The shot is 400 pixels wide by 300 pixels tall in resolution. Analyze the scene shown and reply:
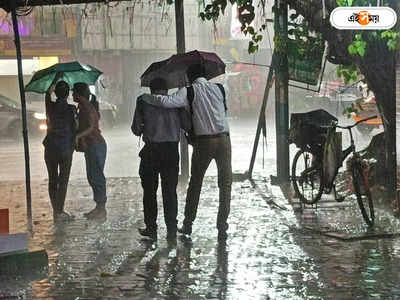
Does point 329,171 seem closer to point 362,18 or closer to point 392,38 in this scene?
point 392,38

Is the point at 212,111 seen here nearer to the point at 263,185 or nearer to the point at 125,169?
the point at 263,185

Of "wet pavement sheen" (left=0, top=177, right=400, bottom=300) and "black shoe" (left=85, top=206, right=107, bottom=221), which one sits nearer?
"wet pavement sheen" (left=0, top=177, right=400, bottom=300)

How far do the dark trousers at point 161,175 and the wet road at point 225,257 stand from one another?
0.28m

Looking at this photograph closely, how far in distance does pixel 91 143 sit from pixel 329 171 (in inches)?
119

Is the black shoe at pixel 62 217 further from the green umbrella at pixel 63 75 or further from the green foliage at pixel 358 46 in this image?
the green foliage at pixel 358 46

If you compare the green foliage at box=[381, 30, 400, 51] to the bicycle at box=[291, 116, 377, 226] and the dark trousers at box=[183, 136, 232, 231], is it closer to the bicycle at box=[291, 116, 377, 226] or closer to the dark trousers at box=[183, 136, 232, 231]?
the bicycle at box=[291, 116, 377, 226]

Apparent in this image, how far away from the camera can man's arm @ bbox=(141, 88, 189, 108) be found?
7268 millimetres

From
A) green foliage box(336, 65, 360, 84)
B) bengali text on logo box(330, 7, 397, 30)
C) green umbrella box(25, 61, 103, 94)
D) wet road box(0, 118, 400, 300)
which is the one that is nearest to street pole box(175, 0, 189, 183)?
green umbrella box(25, 61, 103, 94)

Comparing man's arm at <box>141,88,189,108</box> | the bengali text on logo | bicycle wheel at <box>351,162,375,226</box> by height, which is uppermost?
the bengali text on logo

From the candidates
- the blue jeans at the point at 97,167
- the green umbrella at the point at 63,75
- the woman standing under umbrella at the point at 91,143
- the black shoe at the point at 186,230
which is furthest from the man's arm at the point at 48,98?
the black shoe at the point at 186,230

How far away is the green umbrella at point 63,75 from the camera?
934 cm

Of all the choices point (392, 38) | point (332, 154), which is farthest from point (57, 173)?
point (392, 38)

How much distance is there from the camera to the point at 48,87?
948cm

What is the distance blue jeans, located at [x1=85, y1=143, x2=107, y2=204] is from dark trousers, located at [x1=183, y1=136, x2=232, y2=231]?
1988 mm
